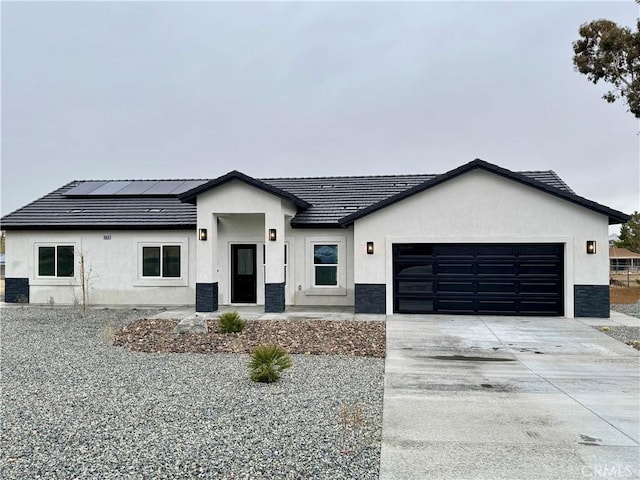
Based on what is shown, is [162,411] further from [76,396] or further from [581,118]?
[581,118]

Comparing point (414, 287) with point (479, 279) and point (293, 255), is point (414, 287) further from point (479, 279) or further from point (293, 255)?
point (293, 255)

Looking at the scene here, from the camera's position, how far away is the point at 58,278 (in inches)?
661

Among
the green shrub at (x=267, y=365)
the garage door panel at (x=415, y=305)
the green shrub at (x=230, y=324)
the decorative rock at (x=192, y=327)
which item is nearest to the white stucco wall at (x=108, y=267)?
the decorative rock at (x=192, y=327)

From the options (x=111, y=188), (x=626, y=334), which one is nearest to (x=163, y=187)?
(x=111, y=188)

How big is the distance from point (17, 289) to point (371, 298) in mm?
13763

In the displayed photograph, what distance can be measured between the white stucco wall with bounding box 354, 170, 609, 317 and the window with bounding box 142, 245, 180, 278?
704cm

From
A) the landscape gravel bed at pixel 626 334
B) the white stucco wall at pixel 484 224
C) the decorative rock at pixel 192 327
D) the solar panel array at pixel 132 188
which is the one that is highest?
the solar panel array at pixel 132 188

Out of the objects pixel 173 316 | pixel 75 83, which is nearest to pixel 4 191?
pixel 75 83

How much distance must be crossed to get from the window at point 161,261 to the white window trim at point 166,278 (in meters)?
0.11

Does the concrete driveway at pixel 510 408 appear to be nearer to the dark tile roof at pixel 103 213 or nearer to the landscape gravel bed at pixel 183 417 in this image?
the landscape gravel bed at pixel 183 417

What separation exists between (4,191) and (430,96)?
2899 cm

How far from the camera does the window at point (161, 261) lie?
53.6 ft

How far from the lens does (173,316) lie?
13.5m

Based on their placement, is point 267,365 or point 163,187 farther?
point 163,187
